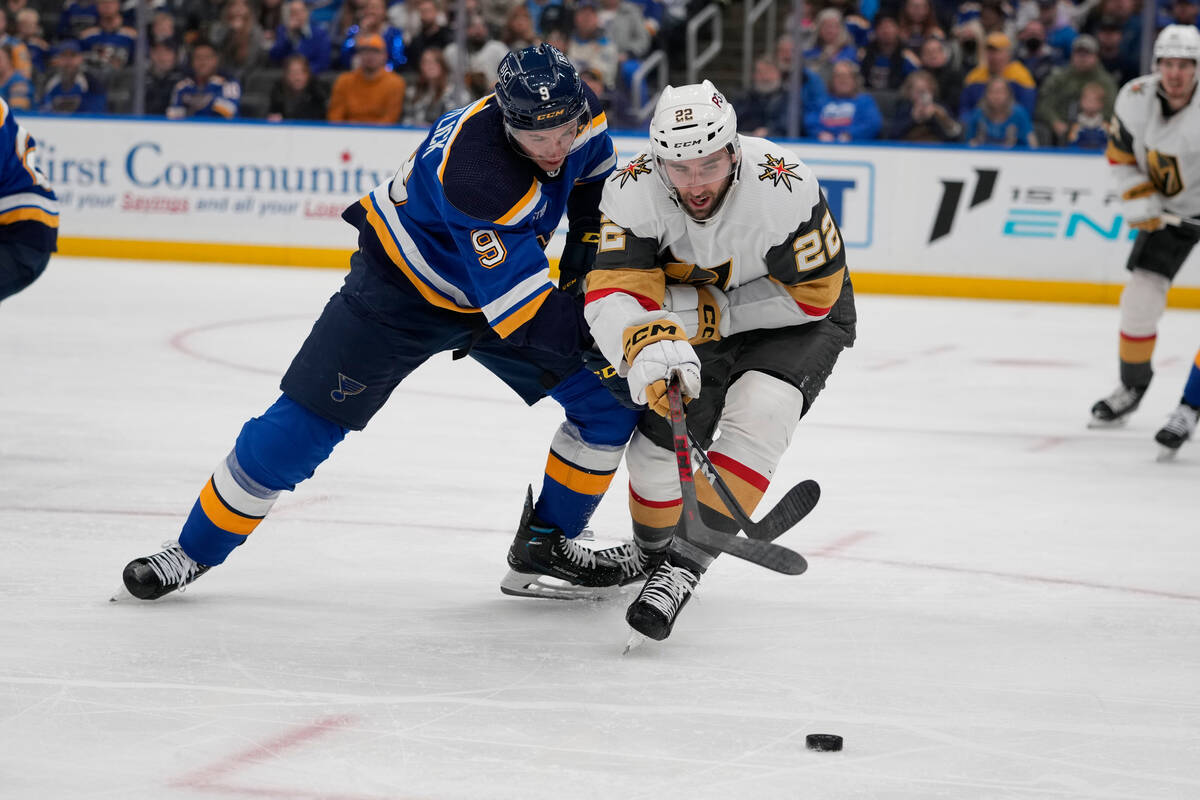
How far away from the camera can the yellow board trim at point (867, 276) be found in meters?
9.10

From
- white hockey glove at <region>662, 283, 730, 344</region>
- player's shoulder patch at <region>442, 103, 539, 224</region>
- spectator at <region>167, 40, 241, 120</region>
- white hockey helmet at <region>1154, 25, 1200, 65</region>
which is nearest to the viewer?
player's shoulder patch at <region>442, 103, 539, 224</region>

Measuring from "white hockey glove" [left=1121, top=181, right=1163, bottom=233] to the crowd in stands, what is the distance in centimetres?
350

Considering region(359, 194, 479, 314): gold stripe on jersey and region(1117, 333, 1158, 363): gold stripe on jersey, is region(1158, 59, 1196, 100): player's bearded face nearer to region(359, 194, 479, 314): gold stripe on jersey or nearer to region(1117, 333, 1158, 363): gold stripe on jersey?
region(1117, 333, 1158, 363): gold stripe on jersey

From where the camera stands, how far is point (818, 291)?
2908 millimetres

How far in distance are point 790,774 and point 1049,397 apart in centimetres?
418

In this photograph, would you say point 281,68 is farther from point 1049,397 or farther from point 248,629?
point 248,629

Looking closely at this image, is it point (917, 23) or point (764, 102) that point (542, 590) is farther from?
point (917, 23)

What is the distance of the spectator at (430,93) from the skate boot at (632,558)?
22.7ft

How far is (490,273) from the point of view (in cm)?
278

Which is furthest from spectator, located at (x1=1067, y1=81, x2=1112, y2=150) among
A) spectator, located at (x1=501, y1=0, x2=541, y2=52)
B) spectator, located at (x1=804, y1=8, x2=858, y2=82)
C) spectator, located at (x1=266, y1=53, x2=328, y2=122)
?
spectator, located at (x1=266, y1=53, x2=328, y2=122)

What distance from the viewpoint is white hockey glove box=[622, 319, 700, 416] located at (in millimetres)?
2674

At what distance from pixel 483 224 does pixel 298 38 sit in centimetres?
811

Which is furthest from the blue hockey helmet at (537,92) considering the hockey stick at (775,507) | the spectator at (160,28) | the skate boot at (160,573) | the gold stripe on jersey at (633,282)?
the spectator at (160,28)

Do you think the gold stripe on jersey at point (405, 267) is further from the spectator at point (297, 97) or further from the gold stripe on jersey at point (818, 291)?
the spectator at point (297, 97)
